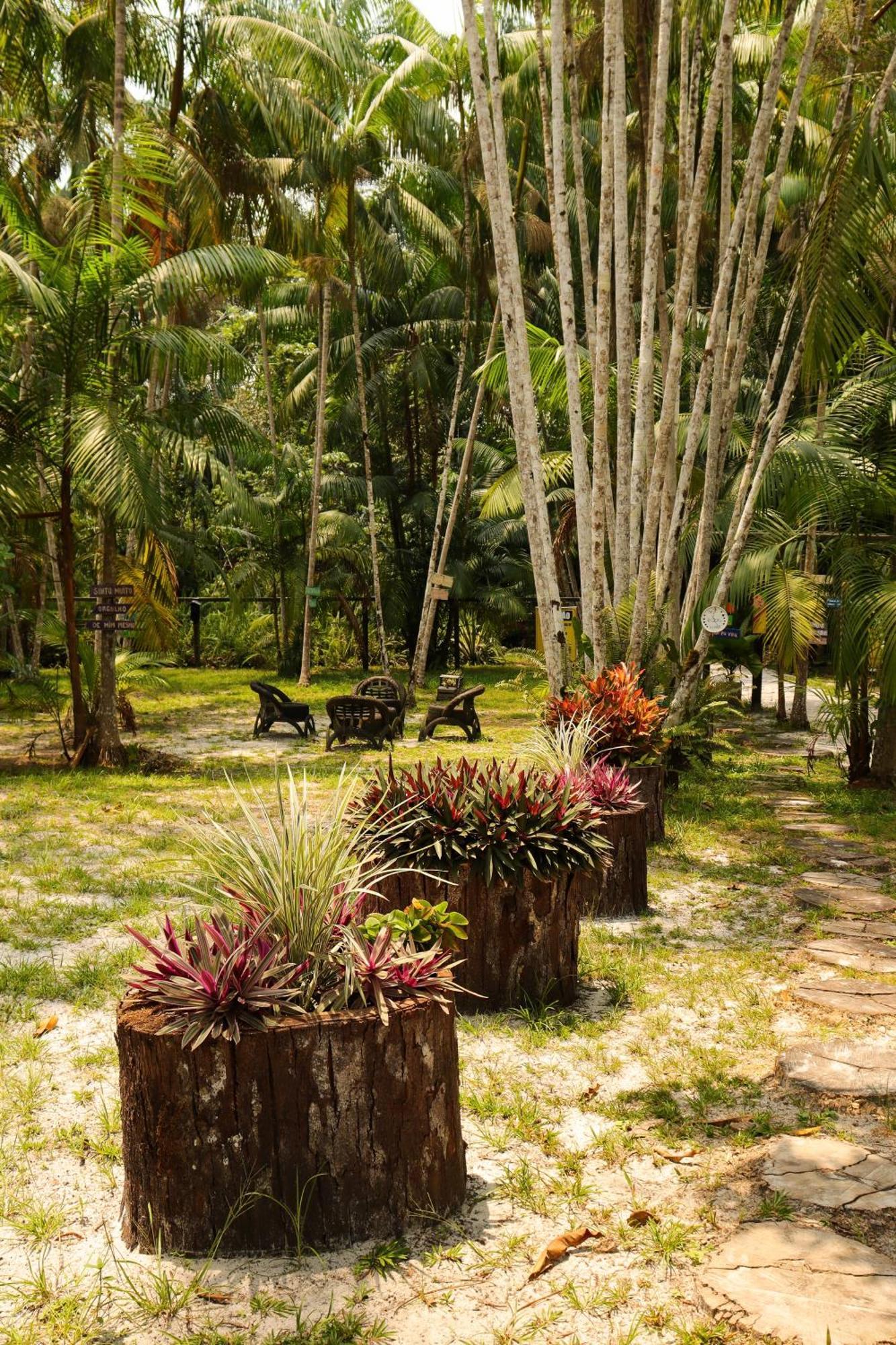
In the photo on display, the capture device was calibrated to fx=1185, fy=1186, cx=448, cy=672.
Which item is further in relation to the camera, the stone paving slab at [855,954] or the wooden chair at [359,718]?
the wooden chair at [359,718]

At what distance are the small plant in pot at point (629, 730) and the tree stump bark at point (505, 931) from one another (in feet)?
9.23

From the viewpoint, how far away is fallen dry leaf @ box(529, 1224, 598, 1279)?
3.00 metres

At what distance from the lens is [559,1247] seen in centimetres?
306

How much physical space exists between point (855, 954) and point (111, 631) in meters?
7.83

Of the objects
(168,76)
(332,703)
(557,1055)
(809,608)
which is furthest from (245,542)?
(557,1055)

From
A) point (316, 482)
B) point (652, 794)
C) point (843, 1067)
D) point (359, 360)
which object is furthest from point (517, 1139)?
point (316, 482)

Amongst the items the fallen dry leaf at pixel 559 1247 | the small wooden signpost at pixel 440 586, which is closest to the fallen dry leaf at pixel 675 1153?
the fallen dry leaf at pixel 559 1247

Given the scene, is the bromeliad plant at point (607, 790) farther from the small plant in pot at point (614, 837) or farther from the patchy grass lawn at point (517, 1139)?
the patchy grass lawn at point (517, 1139)

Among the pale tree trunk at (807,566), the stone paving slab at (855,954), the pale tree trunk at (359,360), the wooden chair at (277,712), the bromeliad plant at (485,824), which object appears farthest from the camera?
the pale tree trunk at (359,360)

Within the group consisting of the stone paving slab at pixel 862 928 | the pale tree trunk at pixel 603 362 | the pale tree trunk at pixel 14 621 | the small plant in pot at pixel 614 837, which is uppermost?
the pale tree trunk at pixel 603 362

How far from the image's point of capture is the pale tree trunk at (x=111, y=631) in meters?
10.9

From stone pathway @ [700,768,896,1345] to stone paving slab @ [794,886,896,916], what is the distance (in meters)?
0.56

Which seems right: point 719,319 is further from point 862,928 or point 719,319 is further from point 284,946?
point 284,946

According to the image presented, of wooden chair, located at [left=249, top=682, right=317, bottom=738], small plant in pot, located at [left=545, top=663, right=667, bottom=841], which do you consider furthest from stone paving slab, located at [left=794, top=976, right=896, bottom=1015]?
wooden chair, located at [left=249, top=682, right=317, bottom=738]
